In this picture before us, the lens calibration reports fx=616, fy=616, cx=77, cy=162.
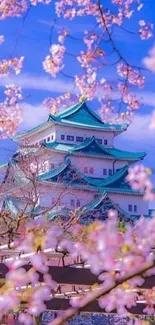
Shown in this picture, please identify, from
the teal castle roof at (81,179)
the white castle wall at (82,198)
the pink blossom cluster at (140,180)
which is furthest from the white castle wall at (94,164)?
the pink blossom cluster at (140,180)

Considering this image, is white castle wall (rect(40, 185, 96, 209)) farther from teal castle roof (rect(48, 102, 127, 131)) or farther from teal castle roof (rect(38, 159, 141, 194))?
teal castle roof (rect(48, 102, 127, 131))

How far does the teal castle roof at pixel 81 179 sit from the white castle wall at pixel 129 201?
533 mm

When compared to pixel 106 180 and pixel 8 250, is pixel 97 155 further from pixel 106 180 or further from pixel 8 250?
pixel 8 250

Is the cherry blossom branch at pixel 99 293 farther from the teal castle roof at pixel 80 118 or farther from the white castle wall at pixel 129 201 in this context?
the teal castle roof at pixel 80 118

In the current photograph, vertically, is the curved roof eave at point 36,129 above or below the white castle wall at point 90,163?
above

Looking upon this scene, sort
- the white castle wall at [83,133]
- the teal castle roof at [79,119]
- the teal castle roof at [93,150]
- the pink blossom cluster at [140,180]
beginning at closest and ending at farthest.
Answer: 1. the pink blossom cluster at [140,180]
2. the teal castle roof at [93,150]
3. the teal castle roof at [79,119]
4. the white castle wall at [83,133]

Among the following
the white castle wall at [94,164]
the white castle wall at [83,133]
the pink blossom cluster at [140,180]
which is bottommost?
the pink blossom cluster at [140,180]

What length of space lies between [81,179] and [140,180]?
25275 mm

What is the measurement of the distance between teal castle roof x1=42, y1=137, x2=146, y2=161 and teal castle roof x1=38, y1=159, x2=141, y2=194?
51.1 inches

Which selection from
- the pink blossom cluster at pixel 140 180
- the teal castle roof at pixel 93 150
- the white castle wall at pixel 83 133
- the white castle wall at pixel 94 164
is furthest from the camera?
the white castle wall at pixel 83 133

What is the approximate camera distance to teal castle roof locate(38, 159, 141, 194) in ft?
87.1

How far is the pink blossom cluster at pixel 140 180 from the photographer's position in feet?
6.82

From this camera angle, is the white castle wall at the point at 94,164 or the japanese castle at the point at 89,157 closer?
the japanese castle at the point at 89,157

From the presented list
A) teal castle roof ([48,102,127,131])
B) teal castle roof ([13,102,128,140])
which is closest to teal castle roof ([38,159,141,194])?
teal castle roof ([13,102,128,140])
